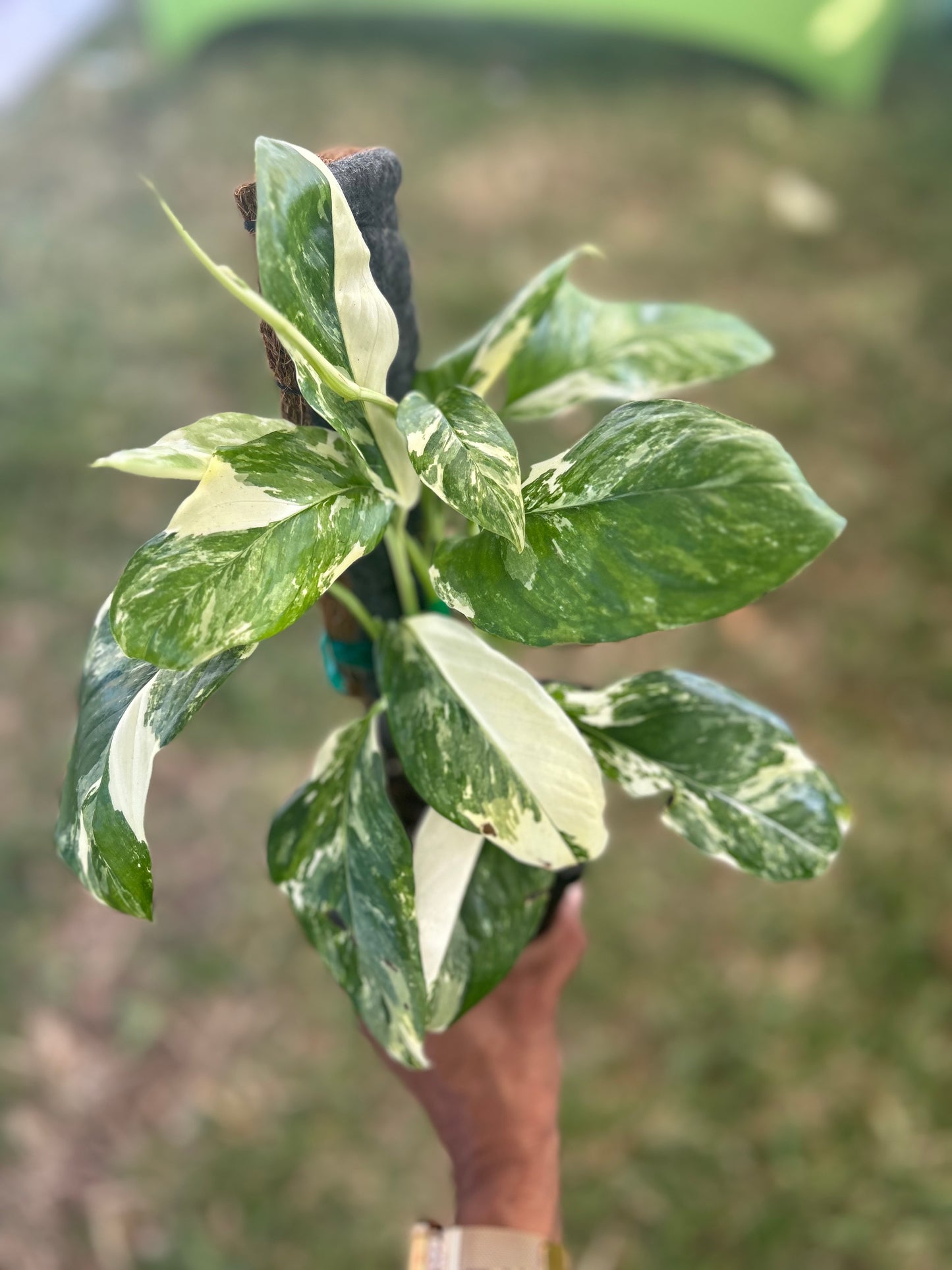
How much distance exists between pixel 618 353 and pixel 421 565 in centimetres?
20

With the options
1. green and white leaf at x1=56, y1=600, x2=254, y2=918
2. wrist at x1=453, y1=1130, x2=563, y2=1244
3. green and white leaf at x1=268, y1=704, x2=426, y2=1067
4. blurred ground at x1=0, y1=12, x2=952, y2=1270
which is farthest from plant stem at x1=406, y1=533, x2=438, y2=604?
blurred ground at x1=0, y1=12, x2=952, y2=1270

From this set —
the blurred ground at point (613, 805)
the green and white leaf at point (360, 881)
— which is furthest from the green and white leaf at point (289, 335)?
the blurred ground at point (613, 805)

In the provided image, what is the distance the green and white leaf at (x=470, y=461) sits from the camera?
1.48 feet

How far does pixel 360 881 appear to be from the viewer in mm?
588

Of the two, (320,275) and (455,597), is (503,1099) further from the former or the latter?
(320,275)

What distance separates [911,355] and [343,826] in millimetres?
1741

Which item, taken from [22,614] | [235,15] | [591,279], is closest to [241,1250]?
[22,614]

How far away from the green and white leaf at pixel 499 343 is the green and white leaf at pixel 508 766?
0.19 m

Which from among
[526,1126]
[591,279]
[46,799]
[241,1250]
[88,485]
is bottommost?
[241,1250]

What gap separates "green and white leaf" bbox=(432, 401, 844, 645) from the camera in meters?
A: 0.40

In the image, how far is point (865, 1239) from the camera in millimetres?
1103

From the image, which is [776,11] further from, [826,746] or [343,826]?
[343,826]

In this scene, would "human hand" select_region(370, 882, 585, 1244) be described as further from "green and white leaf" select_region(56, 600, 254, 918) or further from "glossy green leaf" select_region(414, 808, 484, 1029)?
"green and white leaf" select_region(56, 600, 254, 918)

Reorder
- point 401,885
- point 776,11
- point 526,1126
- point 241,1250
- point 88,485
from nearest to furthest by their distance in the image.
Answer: point 401,885 < point 526,1126 < point 241,1250 < point 88,485 < point 776,11
